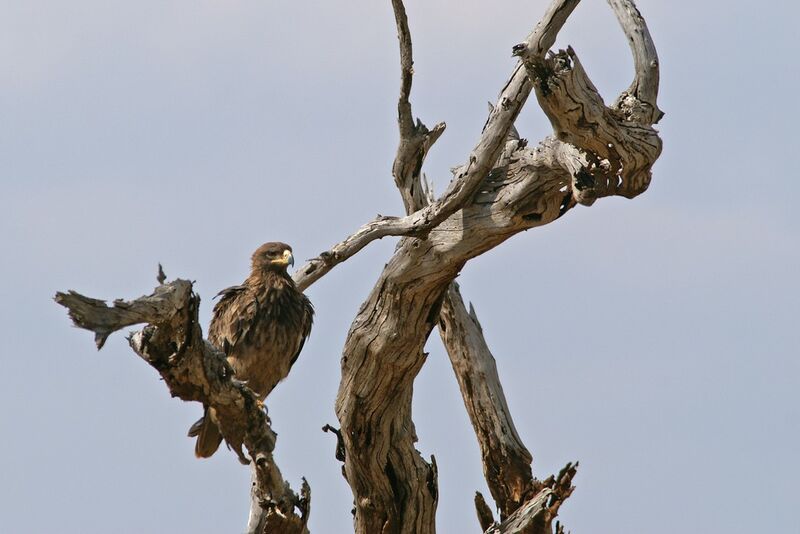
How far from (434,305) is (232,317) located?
5.95 feet

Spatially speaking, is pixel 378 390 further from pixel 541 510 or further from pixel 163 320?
pixel 163 320

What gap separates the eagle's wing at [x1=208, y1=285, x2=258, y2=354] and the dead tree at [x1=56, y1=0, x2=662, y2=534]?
424 mm

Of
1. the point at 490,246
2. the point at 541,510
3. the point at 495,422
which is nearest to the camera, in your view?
the point at 490,246

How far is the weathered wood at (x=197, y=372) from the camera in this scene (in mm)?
5062

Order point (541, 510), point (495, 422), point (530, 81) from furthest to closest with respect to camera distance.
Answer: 1. point (495, 422)
2. point (541, 510)
3. point (530, 81)

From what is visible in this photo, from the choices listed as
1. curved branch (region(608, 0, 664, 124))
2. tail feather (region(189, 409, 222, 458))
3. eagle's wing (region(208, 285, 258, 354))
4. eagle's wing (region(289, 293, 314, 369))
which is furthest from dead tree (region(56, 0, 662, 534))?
tail feather (region(189, 409, 222, 458))

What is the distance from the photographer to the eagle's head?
9102 millimetres

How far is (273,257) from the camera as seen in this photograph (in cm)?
921

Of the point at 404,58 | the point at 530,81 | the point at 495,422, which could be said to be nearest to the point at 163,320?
the point at 530,81

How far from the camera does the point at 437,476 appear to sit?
823cm

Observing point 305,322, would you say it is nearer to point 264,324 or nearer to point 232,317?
point 264,324

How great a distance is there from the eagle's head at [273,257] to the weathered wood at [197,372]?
2196mm

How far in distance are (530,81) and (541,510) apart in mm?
2927

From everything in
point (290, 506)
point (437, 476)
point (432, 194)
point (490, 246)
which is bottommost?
point (290, 506)
